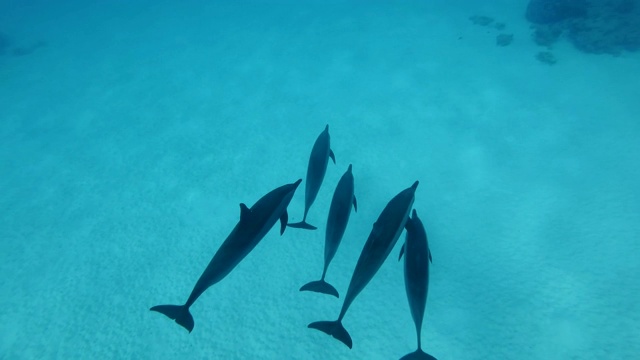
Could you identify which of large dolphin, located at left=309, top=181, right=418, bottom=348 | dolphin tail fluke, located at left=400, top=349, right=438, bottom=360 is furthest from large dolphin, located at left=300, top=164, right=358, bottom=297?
dolphin tail fluke, located at left=400, top=349, right=438, bottom=360

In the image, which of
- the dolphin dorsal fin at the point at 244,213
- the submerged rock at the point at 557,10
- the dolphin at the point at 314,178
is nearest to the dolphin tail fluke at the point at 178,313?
the dolphin dorsal fin at the point at 244,213

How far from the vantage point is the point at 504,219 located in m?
5.93

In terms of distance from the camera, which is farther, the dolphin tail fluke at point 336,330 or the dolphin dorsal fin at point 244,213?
the dolphin tail fluke at point 336,330

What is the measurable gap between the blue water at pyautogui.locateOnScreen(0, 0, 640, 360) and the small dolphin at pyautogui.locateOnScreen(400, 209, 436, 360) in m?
1.68

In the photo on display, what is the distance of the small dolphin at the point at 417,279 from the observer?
2922mm

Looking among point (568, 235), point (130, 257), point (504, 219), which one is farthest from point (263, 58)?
point (568, 235)

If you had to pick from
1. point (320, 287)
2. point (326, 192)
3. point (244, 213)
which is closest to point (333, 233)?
point (320, 287)

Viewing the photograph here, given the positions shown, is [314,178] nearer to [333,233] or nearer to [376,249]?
[333,233]

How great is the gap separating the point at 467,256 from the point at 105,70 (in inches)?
597

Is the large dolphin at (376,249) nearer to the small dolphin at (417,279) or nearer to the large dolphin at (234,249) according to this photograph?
the small dolphin at (417,279)

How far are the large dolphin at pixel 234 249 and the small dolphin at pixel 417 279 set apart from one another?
1.39m

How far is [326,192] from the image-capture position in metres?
6.59

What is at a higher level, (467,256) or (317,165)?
(317,165)

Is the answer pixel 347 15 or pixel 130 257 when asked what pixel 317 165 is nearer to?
pixel 130 257
